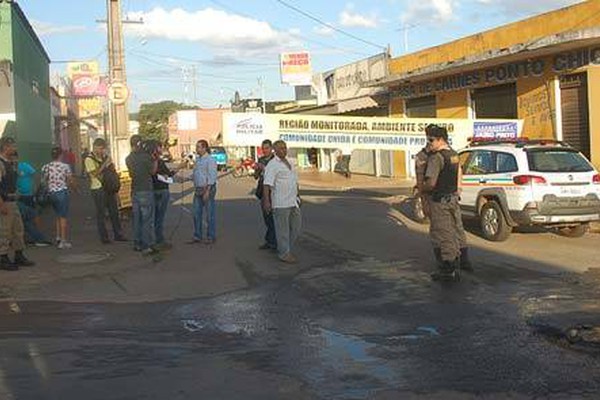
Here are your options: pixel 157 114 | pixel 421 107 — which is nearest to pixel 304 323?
pixel 421 107

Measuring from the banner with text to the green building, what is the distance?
204 inches

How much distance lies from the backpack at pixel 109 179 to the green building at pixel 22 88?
3798 millimetres

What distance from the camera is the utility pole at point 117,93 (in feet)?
66.6

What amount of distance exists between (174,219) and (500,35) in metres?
12.3

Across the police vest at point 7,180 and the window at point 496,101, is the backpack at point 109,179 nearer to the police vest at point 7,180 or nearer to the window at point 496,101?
the police vest at point 7,180

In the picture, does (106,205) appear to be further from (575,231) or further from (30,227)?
(575,231)

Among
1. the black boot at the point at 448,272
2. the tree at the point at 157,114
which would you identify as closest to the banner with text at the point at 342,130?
the black boot at the point at 448,272

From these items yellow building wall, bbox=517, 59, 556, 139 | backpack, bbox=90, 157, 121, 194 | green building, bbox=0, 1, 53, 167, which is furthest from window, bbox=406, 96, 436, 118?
backpack, bbox=90, 157, 121, 194

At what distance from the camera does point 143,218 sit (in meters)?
12.8

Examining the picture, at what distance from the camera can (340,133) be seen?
893 inches

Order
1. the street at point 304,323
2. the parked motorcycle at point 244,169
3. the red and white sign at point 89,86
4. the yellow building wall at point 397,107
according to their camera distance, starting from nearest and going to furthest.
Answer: the street at point 304,323 < the yellow building wall at point 397,107 < the parked motorcycle at point 244,169 < the red and white sign at point 89,86

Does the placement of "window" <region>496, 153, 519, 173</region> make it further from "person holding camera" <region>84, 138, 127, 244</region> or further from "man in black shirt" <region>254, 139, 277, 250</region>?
"person holding camera" <region>84, 138, 127, 244</region>

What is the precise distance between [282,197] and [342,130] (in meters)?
11.3

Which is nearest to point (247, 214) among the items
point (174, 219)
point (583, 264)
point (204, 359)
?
point (174, 219)
